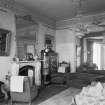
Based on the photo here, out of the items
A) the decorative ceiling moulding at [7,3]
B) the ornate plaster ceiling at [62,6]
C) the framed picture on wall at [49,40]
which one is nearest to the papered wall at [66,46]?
the framed picture on wall at [49,40]

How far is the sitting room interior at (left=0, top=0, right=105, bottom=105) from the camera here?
14.0 feet

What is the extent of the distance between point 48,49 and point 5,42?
2.47 metres

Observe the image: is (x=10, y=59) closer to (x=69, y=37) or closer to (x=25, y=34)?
(x=25, y=34)

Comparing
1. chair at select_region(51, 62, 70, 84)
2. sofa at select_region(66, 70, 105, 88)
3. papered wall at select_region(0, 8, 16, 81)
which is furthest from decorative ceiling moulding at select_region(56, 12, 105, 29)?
papered wall at select_region(0, 8, 16, 81)


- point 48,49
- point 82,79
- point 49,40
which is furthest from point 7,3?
point 82,79

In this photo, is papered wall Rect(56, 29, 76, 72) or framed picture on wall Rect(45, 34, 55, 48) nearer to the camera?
framed picture on wall Rect(45, 34, 55, 48)

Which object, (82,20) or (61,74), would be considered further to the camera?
(82,20)

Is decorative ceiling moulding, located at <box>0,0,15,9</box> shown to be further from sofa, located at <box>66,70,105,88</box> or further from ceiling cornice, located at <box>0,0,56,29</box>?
sofa, located at <box>66,70,105,88</box>

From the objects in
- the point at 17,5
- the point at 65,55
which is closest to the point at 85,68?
the point at 65,55

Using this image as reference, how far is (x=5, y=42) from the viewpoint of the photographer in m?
4.58

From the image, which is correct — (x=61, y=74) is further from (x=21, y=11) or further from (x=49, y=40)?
(x=21, y=11)

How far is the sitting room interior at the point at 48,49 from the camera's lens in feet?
14.0

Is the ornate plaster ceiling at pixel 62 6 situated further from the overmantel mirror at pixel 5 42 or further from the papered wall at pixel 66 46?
the overmantel mirror at pixel 5 42

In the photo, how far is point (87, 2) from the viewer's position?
5.04 metres
